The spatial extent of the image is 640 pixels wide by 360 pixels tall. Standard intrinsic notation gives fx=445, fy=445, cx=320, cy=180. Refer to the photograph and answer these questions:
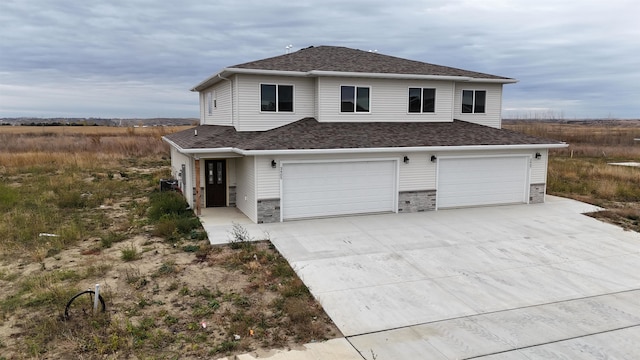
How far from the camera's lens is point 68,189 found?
19297 mm

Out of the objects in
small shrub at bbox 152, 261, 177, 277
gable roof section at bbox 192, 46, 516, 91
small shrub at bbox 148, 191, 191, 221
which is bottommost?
small shrub at bbox 152, 261, 177, 277

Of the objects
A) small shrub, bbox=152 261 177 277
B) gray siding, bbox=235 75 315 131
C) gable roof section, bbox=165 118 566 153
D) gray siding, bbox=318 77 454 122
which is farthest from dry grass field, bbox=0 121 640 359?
gray siding, bbox=318 77 454 122

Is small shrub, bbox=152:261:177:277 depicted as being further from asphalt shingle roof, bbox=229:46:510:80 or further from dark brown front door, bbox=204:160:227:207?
asphalt shingle roof, bbox=229:46:510:80

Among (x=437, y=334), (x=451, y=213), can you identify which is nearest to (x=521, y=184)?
(x=451, y=213)

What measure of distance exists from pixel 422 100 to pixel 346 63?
332cm

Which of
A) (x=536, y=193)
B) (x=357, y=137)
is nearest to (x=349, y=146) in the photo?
(x=357, y=137)

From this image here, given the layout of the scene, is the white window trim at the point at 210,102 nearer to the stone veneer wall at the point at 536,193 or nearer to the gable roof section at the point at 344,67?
the gable roof section at the point at 344,67

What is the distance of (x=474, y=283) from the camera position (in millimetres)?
9000

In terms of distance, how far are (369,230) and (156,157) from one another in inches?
988

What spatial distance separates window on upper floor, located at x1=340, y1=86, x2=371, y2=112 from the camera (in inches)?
648

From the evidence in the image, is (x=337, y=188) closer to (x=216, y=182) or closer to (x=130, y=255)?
(x=216, y=182)

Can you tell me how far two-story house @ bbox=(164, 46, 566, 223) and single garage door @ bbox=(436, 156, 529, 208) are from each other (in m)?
0.04

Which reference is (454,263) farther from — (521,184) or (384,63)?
(384,63)

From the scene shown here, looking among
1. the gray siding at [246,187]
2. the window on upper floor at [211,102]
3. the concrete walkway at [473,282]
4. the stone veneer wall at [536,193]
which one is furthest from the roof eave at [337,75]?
the concrete walkway at [473,282]
